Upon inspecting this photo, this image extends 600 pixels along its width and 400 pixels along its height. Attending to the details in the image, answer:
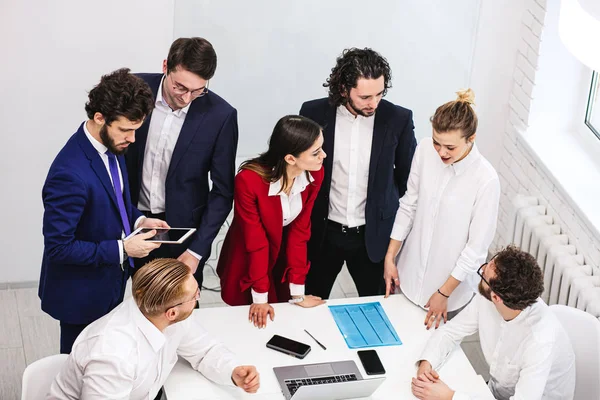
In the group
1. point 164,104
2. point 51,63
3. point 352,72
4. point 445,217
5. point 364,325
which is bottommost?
point 364,325

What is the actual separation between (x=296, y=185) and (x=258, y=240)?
10.9 inches

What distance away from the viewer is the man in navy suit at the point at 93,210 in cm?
297

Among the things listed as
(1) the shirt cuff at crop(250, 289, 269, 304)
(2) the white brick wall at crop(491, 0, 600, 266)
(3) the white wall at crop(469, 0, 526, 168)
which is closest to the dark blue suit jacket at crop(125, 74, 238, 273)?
(1) the shirt cuff at crop(250, 289, 269, 304)

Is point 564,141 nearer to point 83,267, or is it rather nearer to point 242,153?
point 242,153

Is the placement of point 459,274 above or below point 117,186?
below

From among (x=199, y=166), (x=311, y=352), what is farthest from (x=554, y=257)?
(x=199, y=166)

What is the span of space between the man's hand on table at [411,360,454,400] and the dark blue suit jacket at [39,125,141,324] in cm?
121

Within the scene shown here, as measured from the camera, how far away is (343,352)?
3156mm

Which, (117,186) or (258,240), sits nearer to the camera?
(117,186)

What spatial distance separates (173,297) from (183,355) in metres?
0.37

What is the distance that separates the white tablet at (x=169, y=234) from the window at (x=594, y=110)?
8.19ft

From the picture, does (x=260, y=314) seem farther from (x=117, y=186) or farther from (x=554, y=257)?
(x=554, y=257)

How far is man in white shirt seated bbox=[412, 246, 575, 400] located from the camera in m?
2.88

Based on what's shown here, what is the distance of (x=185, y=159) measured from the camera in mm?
3494
